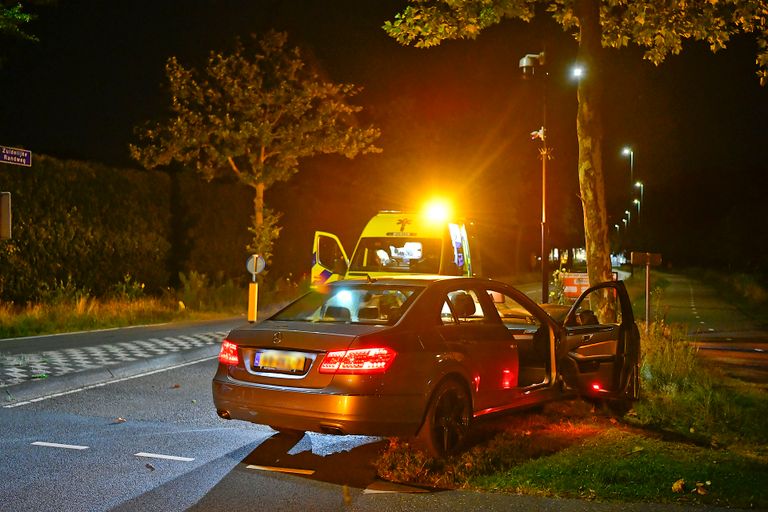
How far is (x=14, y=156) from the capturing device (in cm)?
1220

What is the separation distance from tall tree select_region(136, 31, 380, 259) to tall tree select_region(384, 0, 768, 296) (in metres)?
12.9

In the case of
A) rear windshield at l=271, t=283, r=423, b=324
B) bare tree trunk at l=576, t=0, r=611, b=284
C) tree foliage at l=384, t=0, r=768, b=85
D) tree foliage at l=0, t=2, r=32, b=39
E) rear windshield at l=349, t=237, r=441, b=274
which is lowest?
rear windshield at l=271, t=283, r=423, b=324

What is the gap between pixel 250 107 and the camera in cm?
2497

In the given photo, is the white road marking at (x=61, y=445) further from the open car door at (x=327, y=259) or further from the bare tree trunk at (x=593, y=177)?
the open car door at (x=327, y=259)

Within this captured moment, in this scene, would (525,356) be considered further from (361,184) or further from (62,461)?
(361,184)

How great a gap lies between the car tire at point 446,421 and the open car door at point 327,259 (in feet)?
32.6

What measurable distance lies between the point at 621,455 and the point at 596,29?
22.0 feet

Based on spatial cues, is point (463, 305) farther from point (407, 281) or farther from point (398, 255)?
point (398, 255)

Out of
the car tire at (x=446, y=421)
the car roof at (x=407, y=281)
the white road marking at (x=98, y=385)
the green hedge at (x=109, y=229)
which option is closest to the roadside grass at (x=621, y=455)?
the car tire at (x=446, y=421)

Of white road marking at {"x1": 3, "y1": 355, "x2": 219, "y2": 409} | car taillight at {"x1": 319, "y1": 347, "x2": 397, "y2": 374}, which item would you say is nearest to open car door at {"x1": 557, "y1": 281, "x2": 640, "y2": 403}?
car taillight at {"x1": 319, "y1": 347, "x2": 397, "y2": 374}

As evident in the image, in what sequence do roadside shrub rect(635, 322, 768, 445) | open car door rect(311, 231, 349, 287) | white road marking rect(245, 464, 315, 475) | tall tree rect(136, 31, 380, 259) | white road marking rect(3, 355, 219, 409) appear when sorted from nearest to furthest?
1. white road marking rect(245, 464, 315, 475)
2. roadside shrub rect(635, 322, 768, 445)
3. white road marking rect(3, 355, 219, 409)
4. open car door rect(311, 231, 349, 287)
5. tall tree rect(136, 31, 380, 259)

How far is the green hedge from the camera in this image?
17656mm

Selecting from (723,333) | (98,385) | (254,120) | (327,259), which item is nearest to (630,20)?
(327,259)

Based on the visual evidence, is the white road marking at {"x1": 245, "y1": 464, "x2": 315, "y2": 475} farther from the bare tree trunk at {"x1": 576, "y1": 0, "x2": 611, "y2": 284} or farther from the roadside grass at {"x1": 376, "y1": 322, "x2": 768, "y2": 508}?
the bare tree trunk at {"x1": 576, "y1": 0, "x2": 611, "y2": 284}
